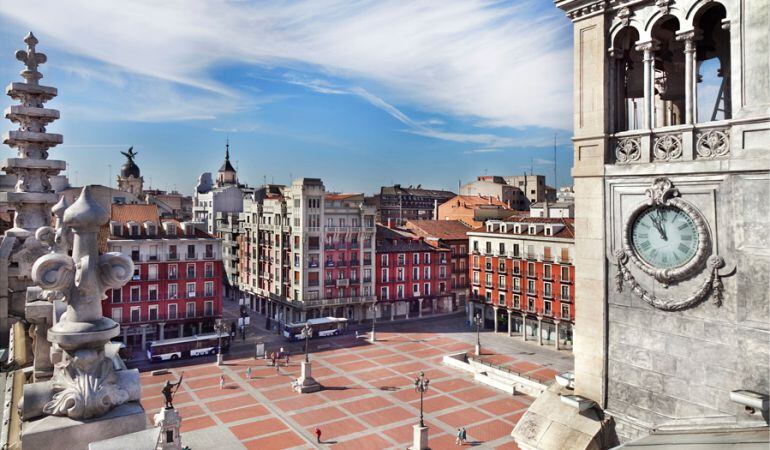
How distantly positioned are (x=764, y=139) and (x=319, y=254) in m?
68.1

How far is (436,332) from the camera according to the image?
238ft

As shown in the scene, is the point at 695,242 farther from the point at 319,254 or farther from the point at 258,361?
the point at 319,254

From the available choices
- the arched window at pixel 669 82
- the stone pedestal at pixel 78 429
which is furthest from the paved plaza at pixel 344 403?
the stone pedestal at pixel 78 429

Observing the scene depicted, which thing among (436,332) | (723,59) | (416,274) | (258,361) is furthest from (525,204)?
(723,59)

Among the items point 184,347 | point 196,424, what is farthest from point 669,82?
point 184,347

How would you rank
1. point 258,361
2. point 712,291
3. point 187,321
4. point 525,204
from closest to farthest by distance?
point 712,291
point 258,361
point 187,321
point 525,204

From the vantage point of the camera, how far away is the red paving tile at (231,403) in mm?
42844

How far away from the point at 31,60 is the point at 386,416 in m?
34.0

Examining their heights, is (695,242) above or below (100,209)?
below

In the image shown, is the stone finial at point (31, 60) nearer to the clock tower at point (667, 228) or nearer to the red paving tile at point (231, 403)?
the clock tower at point (667, 228)

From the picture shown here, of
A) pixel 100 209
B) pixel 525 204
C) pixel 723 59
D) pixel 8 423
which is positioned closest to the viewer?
pixel 100 209

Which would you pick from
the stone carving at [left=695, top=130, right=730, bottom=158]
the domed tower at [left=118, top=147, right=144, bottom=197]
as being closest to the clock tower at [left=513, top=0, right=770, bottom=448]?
the stone carving at [left=695, top=130, right=730, bottom=158]

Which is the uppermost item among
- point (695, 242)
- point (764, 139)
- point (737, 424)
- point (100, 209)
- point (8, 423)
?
point (764, 139)

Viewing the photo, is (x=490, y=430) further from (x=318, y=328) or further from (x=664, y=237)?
(x=318, y=328)
